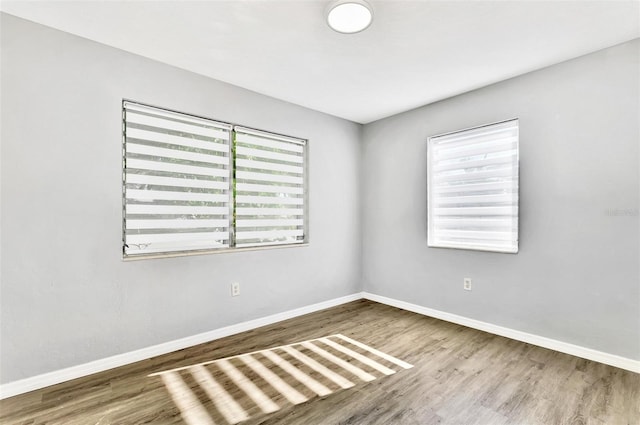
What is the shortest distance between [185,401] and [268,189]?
6.81 ft

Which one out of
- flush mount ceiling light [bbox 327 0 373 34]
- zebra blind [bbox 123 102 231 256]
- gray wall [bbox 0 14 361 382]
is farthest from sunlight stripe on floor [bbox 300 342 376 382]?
flush mount ceiling light [bbox 327 0 373 34]

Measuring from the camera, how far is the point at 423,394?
196cm

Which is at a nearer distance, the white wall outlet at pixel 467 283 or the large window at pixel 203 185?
the large window at pixel 203 185

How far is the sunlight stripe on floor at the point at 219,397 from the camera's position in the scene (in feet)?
5.71

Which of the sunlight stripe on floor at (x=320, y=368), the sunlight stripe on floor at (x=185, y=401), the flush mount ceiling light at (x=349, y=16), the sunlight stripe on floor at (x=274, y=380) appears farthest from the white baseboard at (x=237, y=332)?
the flush mount ceiling light at (x=349, y=16)

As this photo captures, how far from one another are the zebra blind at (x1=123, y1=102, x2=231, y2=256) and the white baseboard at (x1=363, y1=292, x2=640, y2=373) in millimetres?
2444

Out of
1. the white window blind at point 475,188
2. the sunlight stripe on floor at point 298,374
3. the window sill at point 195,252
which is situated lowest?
the sunlight stripe on floor at point 298,374

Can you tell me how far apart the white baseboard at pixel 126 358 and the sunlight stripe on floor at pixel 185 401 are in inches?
15.7

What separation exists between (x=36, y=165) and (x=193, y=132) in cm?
115

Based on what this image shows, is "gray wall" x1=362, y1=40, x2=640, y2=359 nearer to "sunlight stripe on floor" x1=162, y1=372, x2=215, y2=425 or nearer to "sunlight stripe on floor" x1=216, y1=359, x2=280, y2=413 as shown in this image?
"sunlight stripe on floor" x1=216, y1=359, x2=280, y2=413

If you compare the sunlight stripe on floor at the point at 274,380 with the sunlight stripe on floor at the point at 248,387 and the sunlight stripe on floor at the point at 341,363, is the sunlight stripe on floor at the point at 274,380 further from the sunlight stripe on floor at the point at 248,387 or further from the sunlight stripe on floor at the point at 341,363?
the sunlight stripe on floor at the point at 341,363

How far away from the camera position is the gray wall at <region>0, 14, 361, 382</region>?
1.98 m

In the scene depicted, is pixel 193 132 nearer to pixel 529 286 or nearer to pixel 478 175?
pixel 478 175

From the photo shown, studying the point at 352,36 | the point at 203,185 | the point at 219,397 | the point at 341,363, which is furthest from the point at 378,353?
the point at 352,36
